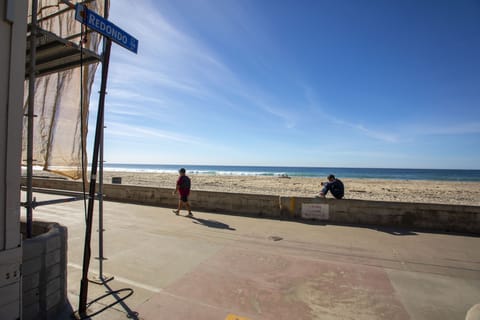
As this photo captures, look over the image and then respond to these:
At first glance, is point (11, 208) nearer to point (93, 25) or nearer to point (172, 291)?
point (93, 25)

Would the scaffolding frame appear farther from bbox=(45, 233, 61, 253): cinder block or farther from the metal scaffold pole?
bbox=(45, 233, 61, 253): cinder block

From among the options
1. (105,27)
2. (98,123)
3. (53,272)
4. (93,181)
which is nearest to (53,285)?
(53,272)

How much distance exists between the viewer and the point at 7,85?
7.07ft

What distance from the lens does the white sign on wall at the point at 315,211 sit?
28.2 ft

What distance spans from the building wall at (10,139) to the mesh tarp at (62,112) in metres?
1.24

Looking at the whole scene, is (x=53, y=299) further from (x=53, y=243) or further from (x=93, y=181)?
(x=93, y=181)

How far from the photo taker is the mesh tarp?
11.4ft

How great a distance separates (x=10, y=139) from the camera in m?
2.18

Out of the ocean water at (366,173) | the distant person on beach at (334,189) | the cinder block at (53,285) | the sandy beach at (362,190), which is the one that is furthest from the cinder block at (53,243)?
the ocean water at (366,173)

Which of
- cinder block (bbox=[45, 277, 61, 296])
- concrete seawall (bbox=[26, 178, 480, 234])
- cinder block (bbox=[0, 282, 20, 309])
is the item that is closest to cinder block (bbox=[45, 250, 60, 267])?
cinder block (bbox=[45, 277, 61, 296])

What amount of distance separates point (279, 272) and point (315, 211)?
4.53 m

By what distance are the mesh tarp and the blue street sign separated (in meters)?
0.40

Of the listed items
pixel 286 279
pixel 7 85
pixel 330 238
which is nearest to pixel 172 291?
pixel 286 279

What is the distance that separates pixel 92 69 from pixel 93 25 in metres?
0.82
